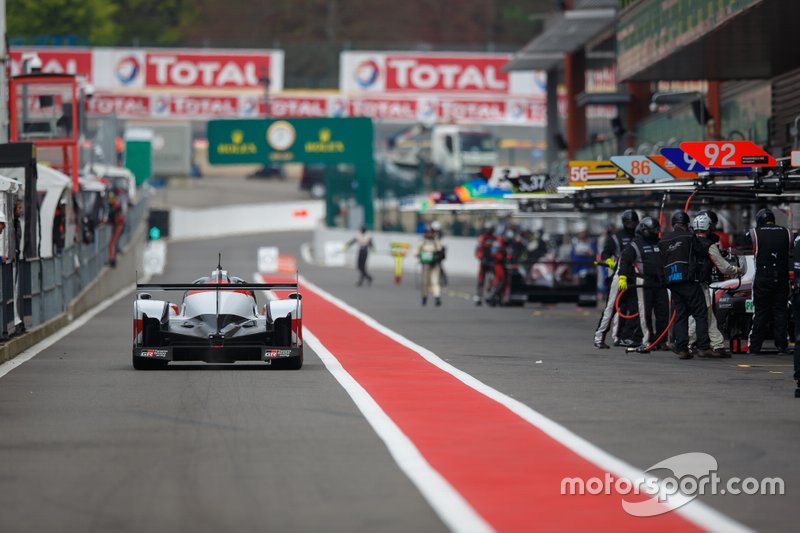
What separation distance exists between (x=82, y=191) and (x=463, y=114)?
37318 millimetres

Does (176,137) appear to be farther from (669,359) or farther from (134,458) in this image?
(134,458)

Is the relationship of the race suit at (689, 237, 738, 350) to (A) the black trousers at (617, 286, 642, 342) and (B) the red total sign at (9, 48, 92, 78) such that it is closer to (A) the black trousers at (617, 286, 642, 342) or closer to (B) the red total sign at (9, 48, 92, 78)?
(A) the black trousers at (617, 286, 642, 342)

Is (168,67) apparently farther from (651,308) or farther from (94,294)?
(651,308)

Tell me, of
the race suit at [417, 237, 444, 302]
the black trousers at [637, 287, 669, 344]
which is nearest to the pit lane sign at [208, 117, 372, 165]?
the race suit at [417, 237, 444, 302]

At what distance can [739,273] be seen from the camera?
67.4 ft

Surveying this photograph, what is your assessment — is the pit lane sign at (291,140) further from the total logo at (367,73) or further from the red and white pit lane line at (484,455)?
the red and white pit lane line at (484,455)

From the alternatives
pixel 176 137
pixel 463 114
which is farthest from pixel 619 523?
pixel 176 137

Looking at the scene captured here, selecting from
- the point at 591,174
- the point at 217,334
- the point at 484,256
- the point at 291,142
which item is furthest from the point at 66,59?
the point at 217,334

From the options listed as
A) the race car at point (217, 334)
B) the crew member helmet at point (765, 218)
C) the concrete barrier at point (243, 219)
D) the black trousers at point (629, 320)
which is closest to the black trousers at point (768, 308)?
the crew member helmet at point (765, 218)

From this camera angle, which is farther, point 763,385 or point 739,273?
point 739,273

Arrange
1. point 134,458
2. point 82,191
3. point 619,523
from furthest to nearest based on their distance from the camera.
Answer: point 82,191
point 134,458
point 619,523

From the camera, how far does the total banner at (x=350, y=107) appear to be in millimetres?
78312
